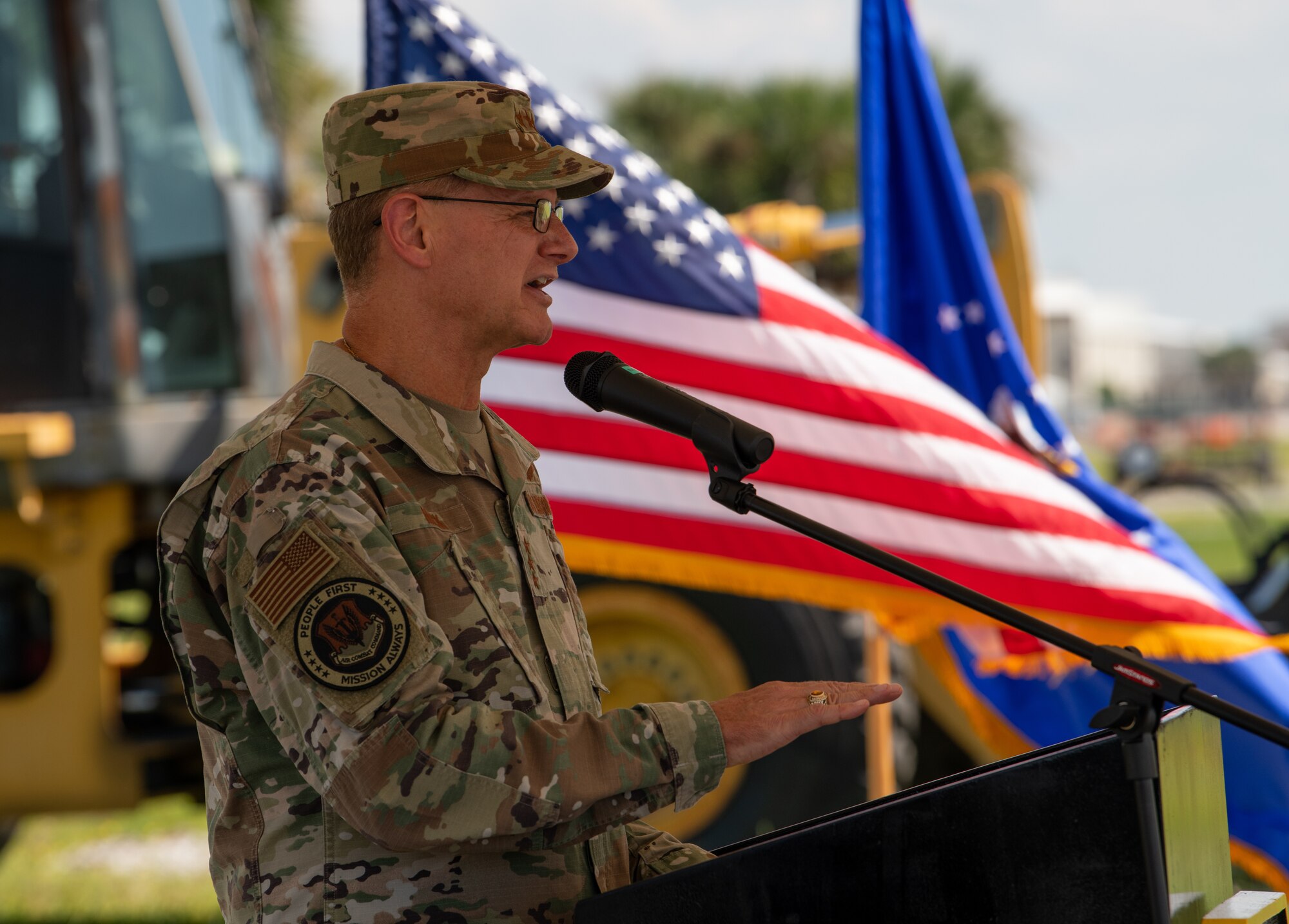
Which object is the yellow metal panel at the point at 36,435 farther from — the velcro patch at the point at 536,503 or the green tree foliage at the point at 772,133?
the green tree foliage at the point at 772,133

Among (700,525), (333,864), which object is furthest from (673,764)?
(700,525)

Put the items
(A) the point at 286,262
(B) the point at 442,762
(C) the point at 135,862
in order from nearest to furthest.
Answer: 1. (B) the point at 442,762
2. (A) the point at 286,262
3. (C) the point at 135,862

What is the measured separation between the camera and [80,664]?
4.23 metres

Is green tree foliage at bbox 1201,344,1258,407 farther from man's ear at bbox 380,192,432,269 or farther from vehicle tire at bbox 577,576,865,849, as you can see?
man's ear at bbox 380,192,432,269

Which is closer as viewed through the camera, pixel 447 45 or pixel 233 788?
pixel 233 788

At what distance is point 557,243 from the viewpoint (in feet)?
5.23

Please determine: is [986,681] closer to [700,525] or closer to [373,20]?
[700,525]

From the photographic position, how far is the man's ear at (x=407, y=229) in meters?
1.50

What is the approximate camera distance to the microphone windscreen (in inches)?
60.0

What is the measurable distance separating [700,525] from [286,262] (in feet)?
7.87

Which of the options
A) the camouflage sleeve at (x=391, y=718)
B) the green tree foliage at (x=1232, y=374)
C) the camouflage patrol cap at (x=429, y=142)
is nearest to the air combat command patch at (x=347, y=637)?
the camouflage sleeve at (x=391, y=718)

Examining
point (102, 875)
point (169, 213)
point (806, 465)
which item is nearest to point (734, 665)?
point (806, 465)

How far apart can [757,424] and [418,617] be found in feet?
7.23

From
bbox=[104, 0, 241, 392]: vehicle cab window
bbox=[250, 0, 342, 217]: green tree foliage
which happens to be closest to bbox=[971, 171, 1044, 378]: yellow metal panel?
bbox=[104, 0, 241, 392]: vehicle cab window
